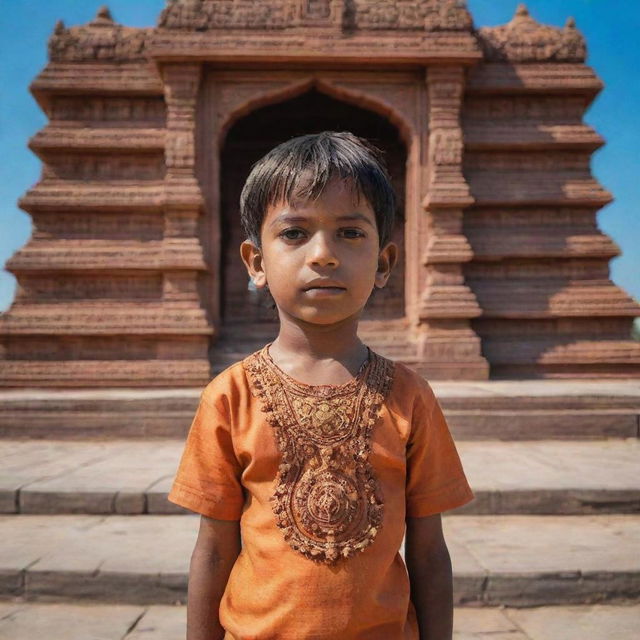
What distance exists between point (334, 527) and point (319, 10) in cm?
691

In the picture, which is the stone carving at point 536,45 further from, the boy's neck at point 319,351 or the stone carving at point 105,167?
the boy's neck at point 319,351

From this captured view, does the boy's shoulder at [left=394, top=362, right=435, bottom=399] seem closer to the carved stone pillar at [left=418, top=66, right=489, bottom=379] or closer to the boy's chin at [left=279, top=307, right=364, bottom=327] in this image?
the boy's chin at [left=279, top=307, right=364, bottom=327]

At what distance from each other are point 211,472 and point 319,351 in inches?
13.2

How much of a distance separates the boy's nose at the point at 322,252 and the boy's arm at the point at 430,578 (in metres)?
0.60

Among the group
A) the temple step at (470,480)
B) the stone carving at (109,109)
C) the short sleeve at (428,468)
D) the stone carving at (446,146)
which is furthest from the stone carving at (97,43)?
the short sleeve at (428,468)

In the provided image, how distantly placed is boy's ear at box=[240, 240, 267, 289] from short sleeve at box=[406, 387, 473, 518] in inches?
17.5

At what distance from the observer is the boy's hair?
122cm

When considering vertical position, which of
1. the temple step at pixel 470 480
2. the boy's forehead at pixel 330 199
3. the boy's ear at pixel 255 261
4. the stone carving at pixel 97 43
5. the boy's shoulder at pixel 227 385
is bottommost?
the temple step at pixel 470 480

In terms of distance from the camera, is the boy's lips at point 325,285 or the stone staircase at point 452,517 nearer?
the boy's lips at point 325,285

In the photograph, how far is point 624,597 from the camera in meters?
2.53

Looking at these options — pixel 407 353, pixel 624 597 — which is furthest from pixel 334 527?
pixel 407 353

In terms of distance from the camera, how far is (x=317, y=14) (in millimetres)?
6859

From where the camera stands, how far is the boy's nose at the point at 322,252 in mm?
1169

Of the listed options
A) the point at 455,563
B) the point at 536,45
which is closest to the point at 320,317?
the point at 455,563
